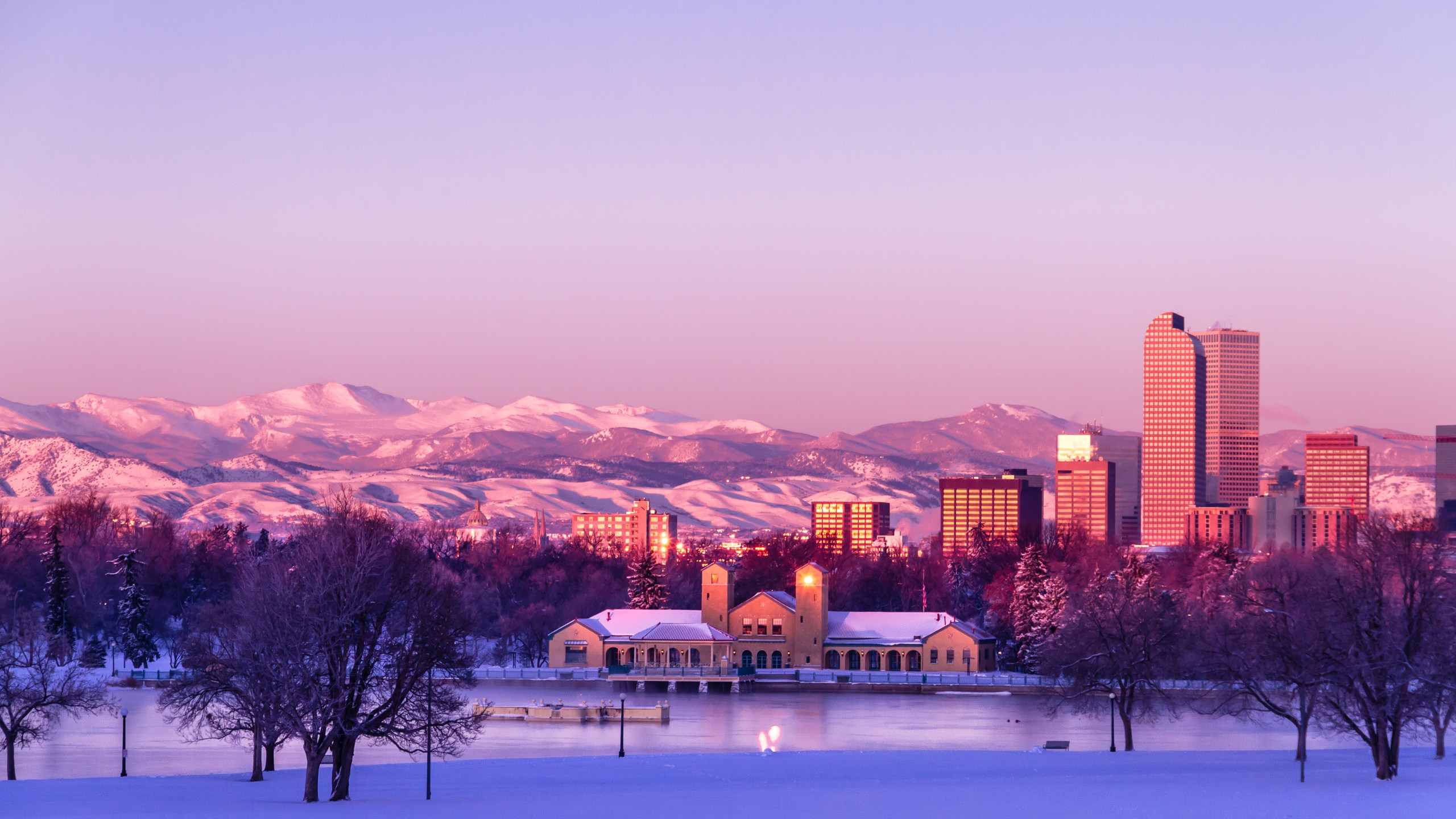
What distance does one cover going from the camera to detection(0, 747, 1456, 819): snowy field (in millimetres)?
34656

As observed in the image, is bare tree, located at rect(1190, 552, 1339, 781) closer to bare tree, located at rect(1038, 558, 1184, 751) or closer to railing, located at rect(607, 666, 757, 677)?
bare tree, located at rect(1038, 558, 1184, 751)

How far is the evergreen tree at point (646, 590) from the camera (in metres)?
108

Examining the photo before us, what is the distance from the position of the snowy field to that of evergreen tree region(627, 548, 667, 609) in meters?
60.0

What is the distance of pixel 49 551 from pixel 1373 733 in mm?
77261

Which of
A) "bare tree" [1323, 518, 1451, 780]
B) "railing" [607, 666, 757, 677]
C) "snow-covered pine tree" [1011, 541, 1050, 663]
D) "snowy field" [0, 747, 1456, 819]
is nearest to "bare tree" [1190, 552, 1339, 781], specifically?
"bare tree" [1323, 518, 1451, 780]

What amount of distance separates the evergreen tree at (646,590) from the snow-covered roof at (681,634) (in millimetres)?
9371

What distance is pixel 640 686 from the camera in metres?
91.8

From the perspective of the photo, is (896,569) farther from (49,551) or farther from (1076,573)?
(49,551)

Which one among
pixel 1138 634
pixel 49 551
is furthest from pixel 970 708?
pixel 49 551

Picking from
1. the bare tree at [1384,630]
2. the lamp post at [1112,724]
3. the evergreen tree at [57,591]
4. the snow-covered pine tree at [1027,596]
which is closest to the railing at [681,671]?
the snow-covered pine tree at [1027,596]

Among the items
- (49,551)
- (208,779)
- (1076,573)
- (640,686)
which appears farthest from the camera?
(1076,573)

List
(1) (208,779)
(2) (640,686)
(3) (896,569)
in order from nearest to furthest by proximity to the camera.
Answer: (1) (208,779) < (2) (640,686) < (3) (896,569)

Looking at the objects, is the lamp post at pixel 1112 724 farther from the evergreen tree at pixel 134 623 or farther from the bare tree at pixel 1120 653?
the evergreen tree at pixel 134 623

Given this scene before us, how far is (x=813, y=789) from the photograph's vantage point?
38844 millimetres
